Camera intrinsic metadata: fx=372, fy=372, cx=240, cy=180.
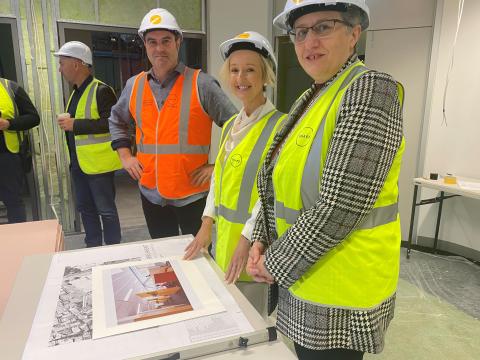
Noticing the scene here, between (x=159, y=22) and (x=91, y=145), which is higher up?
(x=159, y=22)

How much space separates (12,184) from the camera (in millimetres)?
3109

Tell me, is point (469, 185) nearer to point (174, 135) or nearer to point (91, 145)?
point (174, 135)

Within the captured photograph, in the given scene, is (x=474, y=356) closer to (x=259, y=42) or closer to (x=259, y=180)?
(x=259, y=180)

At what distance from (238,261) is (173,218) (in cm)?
94

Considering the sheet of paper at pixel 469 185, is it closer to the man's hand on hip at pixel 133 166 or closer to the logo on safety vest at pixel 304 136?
the man's hand on hip at pixel 133 166

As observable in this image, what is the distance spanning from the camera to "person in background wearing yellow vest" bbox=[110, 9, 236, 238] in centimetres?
184

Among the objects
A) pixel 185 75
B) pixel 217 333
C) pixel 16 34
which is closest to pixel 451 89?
pixel 185 75

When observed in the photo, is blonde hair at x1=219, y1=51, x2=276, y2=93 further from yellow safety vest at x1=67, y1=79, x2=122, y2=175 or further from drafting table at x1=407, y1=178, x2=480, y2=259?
drafting table at x1=407, y1=178, x2=480, y2=259

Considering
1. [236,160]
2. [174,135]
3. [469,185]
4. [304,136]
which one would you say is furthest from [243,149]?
[469,185]

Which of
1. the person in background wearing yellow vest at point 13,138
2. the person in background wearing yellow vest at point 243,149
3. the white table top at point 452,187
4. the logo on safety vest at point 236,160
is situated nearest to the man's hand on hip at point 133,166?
the person in background wearing yellow vest at point 243,149

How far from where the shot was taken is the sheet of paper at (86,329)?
0.70 meters

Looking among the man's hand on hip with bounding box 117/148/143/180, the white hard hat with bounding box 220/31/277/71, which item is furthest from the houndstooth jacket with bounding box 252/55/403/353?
the man's hand on hip with bounding box 117/148/143/180

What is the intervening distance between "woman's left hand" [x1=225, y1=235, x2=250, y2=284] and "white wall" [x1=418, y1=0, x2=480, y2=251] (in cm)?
280

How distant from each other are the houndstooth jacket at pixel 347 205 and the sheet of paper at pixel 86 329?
0.17 metres
